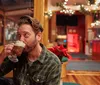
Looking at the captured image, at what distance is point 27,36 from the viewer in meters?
1.36

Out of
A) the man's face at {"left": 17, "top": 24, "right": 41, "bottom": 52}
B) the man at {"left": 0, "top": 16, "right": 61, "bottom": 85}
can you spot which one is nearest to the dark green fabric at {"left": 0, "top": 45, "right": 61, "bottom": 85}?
the man at {"left": 0, "top": 16, "right": 61, "bottom": 85}

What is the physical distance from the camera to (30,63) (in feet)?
4.73

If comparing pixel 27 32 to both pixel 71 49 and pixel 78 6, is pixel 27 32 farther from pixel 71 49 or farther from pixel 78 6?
pixel 71 49

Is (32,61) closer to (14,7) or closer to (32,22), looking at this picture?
(32,22)

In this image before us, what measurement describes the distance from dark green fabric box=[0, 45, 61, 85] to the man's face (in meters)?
0.12

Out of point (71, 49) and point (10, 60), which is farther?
point (71, 49)

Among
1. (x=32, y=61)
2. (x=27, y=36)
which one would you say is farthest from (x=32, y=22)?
(x=32, y=61)

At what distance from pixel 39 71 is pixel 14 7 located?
5.63 feet

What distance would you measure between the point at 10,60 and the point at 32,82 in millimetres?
231

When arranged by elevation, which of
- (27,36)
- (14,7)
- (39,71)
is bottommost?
(39,71)

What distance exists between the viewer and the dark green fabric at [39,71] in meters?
1.38

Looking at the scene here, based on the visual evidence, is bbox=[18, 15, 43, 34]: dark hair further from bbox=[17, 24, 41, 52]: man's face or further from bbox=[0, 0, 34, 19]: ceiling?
bbox=[0, 0, 34, 19]: ceiling

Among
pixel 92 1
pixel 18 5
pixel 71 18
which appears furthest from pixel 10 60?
pixel 71 18

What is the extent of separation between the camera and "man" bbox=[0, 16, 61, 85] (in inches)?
53.9
